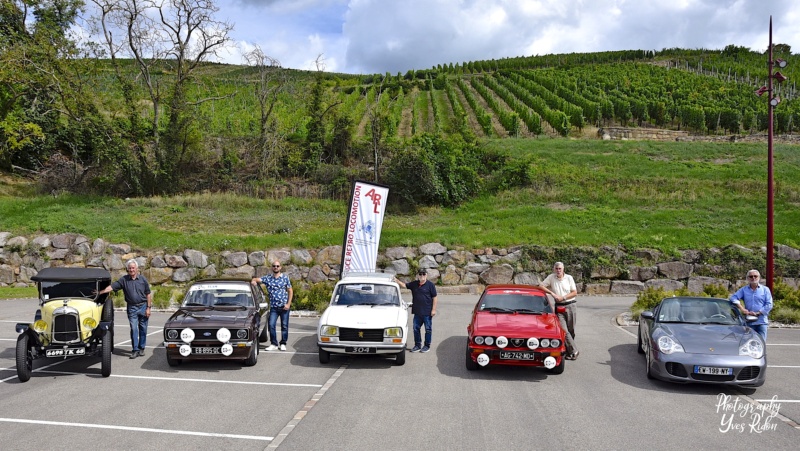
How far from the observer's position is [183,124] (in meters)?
31.8

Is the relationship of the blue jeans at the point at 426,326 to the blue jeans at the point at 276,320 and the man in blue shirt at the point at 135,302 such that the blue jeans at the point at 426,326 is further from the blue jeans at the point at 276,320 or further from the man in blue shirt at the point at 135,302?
the man in blue shirt at the point at 135,302

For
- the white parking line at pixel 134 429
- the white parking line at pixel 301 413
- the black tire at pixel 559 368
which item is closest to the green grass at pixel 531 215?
the black tire at pixel 559 368

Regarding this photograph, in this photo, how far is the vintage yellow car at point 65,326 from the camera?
9.31 meters

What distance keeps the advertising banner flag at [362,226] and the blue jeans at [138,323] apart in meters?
5.90

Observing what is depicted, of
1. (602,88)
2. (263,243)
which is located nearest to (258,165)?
(263,243)

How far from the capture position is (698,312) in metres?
10.3

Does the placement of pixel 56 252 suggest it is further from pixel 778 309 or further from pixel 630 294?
pixel 778 309

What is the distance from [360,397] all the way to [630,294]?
18.1 meters

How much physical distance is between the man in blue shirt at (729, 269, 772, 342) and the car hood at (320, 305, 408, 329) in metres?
6.20

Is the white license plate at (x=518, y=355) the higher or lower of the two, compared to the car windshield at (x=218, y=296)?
lower

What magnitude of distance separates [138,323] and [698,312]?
1056 cm

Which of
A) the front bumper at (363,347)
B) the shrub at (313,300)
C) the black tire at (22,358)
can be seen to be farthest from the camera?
the shrub at (313,300)

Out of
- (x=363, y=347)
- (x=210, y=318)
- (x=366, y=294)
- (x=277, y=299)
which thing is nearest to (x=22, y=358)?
(x=210, y=318)

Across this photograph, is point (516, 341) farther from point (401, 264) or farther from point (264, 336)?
point (401, 264)
